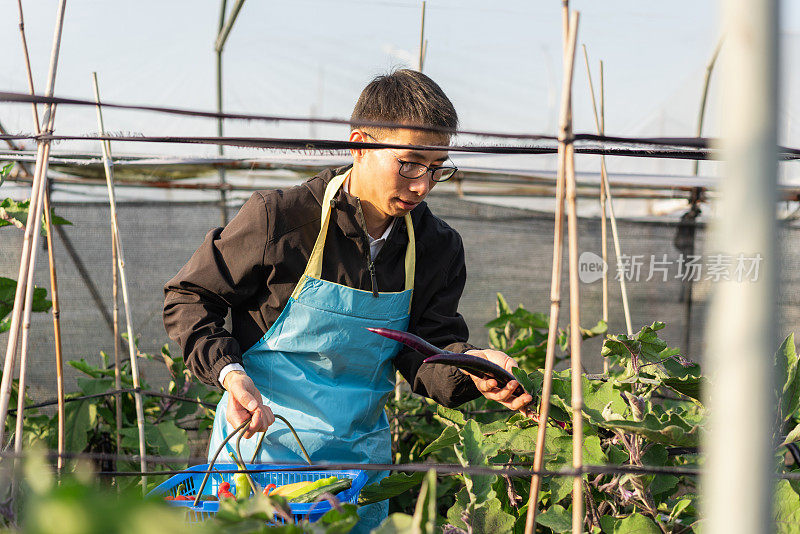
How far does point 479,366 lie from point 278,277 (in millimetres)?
530

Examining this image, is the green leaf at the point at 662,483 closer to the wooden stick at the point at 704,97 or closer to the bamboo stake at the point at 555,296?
the bamboo stake at the point at 555,296

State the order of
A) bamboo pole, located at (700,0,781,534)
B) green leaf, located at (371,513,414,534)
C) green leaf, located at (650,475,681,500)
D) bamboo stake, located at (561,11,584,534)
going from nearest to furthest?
bamboo pole, located at (700,0,781,534), green leaf, located at (371,513,414,534), bamboo stake, located at (561,11,584,534), green leaf, located at (650,475,681,500)

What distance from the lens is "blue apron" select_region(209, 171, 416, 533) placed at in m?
1.40

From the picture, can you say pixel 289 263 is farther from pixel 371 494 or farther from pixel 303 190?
pixel 371 494

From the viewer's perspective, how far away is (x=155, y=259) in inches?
112

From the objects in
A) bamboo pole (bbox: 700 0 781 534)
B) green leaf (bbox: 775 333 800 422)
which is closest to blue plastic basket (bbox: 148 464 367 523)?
bamboo pole (bbox: 700 0 781 534)

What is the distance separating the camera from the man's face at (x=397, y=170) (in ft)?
4.18

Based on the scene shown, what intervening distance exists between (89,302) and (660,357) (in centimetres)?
231

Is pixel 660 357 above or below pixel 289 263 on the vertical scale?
below

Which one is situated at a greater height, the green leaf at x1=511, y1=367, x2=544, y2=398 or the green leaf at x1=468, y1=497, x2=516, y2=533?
the green leaf at x1=511, y1=367, x2=544, y2=398

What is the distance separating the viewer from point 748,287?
1.63ft

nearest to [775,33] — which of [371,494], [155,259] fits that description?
[371,494]

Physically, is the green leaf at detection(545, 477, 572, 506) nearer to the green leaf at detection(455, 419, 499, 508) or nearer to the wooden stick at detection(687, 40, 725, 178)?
the green leaf at detection(455, 419, 499, 508)

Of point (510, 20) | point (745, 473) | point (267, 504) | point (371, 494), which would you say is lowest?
point (371, 494)
